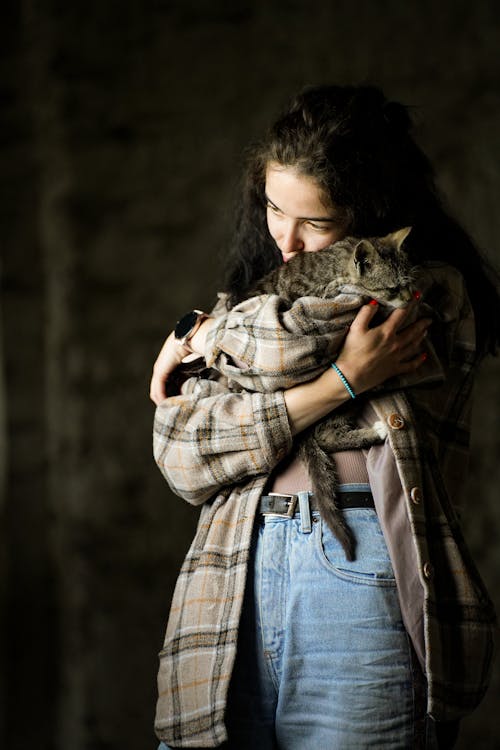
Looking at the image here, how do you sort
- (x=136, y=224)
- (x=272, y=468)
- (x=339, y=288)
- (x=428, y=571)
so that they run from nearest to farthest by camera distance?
(x=428, y=571), (x=272, y=468), (x=339, y=288), (x=136, y=224)

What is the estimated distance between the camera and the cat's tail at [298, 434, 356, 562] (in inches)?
46.4

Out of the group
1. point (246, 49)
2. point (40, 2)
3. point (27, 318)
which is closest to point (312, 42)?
point (246, 49)

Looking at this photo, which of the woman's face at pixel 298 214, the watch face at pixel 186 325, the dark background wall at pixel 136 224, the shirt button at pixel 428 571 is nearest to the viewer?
the shirt button at pixel 428 571

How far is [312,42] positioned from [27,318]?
1401 millimetres

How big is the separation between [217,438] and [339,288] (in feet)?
1.13

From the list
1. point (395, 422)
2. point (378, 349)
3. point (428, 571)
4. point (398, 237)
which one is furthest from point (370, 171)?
point (428, 571)

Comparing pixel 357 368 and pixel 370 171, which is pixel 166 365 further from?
pixel 370 171

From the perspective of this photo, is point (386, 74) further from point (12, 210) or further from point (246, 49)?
point (12, 210)

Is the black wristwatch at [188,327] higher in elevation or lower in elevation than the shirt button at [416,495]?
higher

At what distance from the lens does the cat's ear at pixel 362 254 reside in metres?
1.34

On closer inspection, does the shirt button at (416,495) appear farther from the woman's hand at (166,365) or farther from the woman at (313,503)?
the woman's hand at (166,365)

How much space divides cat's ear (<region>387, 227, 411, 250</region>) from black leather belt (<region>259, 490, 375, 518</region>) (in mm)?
446

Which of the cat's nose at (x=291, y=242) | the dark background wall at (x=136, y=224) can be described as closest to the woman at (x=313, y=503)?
the cat's nose at (x=291, y=242)

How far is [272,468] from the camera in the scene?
1267 mm
